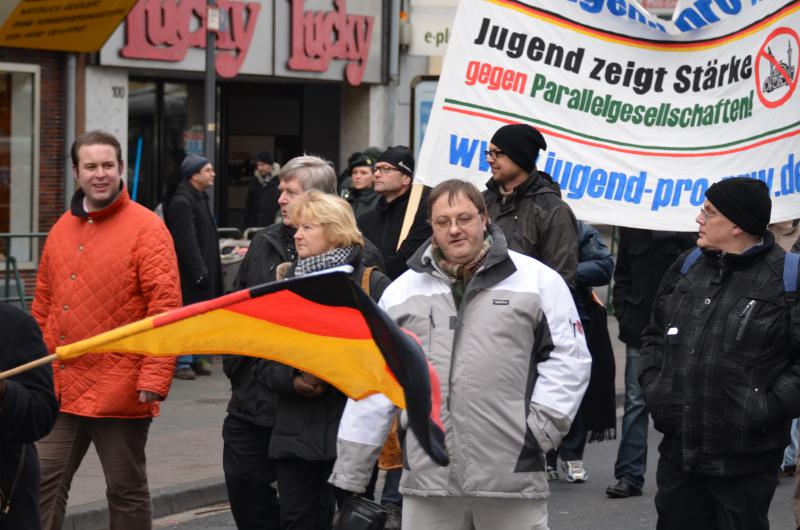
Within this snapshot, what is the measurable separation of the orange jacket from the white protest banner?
2.00m

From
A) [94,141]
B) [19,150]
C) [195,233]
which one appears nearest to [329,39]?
[19,150]

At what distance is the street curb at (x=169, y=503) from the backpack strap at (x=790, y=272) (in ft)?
13.2

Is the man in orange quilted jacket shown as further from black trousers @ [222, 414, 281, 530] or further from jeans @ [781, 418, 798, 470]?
jeans @ [781, 418, 798, 470]

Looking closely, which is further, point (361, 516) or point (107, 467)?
point (107, 467)

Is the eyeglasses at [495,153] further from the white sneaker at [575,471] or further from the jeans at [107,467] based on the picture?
the white sneaker at [575,471]

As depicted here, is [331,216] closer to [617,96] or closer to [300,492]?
[300,492]

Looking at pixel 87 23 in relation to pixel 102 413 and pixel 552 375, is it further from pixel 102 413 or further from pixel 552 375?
pixel 552 375

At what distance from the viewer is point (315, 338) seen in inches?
172

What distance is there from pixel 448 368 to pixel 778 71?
11.9ft

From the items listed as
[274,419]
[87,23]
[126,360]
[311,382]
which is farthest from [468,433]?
[87,23]

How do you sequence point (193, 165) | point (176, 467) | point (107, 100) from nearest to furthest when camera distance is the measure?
point (176, 467) < point (193, 165) < point (107, 100)

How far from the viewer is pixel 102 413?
6.04m

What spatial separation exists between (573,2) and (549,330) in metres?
3.40

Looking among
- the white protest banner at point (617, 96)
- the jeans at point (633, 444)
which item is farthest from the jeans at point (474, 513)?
the jeans at point (633, 444)
